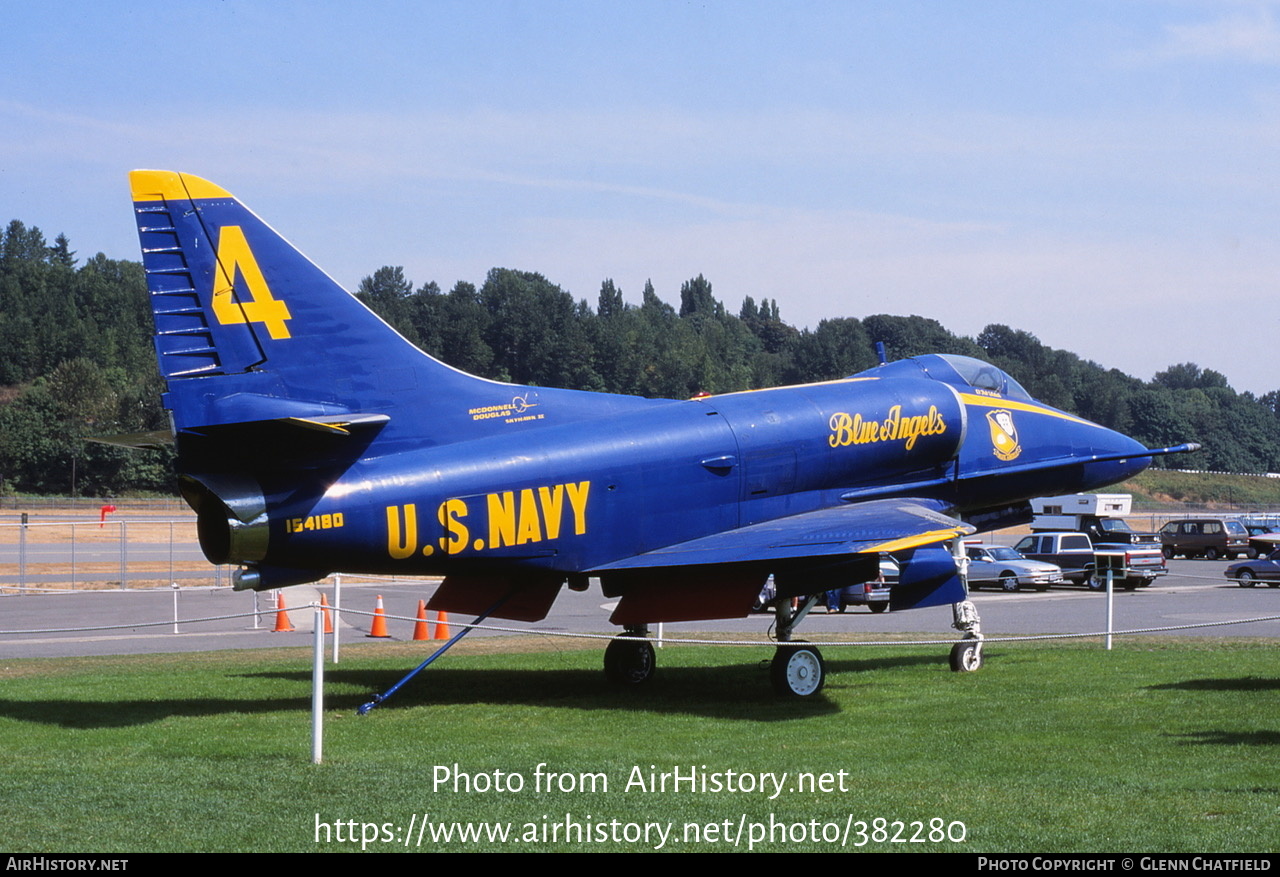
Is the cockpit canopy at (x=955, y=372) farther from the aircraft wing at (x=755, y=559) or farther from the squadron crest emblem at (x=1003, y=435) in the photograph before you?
the aircraft wing at (x=755, y=559)

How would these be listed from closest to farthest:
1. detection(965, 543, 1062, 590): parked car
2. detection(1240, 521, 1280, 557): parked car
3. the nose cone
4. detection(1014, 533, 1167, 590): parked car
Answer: the nose cone
detection(965, 543, 1062, 590): parked car
detection(1014, 533, 1167, 590): parked car
detection(1240, 521, 1280, 557): parked car

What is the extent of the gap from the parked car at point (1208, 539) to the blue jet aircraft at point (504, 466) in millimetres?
46797

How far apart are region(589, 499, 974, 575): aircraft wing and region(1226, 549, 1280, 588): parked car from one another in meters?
30.3

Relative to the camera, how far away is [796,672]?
1527 cm

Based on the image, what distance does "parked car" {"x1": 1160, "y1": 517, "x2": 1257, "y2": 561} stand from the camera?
58500 mm

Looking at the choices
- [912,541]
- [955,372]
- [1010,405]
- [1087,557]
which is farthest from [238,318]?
[1087,557]

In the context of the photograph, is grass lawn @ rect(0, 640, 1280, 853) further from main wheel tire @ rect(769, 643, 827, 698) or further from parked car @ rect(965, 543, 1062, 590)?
parked car @ rect(965, 543, 1062, 590)

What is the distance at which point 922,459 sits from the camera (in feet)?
55.5

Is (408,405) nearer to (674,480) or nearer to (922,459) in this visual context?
(674,480)

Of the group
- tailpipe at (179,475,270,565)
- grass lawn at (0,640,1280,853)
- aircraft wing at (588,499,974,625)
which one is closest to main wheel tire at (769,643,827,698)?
grass lawn at (0,640,1280,853)

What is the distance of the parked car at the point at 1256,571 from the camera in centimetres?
4072

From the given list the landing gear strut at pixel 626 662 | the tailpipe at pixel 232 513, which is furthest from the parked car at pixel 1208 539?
the tailpipe at pixel 232 513

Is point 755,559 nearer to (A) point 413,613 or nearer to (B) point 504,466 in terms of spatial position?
(B) point 504,466
